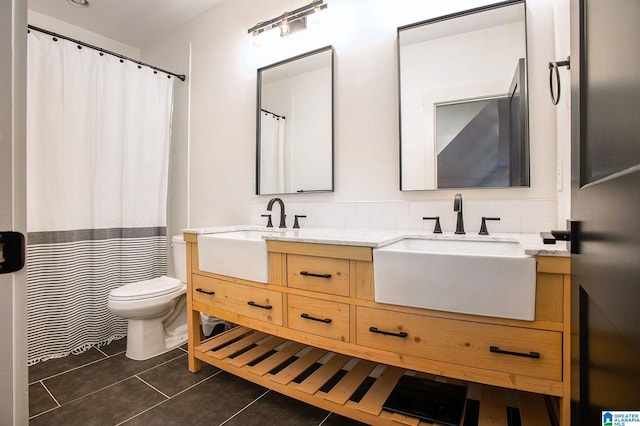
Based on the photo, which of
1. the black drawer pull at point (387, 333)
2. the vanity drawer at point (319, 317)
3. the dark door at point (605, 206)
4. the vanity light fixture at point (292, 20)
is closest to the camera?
the dark door at point (605, 206)

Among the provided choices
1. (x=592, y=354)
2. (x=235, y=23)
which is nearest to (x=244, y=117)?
(x=235, y=23)

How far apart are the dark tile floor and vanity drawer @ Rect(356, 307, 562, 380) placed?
1.93ft

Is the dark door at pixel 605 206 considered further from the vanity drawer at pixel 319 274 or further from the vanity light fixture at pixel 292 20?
the vanity light fixture at pixel 292 20

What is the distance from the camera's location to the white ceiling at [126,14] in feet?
8.36

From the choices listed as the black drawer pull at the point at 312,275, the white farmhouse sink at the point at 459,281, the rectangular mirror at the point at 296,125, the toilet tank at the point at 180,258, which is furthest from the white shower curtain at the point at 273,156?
the white farmhouse sink at the point at 459,281

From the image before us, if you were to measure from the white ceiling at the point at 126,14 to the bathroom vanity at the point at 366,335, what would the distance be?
6.86 feet

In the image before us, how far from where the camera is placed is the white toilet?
202 cm

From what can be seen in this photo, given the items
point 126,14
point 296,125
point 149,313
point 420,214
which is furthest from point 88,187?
point 420,214

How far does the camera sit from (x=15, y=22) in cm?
48

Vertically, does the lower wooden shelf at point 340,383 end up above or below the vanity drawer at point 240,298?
below

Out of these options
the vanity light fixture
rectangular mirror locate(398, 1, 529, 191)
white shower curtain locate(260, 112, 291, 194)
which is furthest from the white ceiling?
rectangular mirror locate(398, 1, 529, 191)

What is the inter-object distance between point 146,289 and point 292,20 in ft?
6.86

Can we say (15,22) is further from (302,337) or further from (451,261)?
(302,337)

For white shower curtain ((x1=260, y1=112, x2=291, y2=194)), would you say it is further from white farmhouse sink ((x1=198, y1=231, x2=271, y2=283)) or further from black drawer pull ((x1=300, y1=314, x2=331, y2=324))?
black drawer pull ((x1=300, y1=314, x2=331, y2=324))
